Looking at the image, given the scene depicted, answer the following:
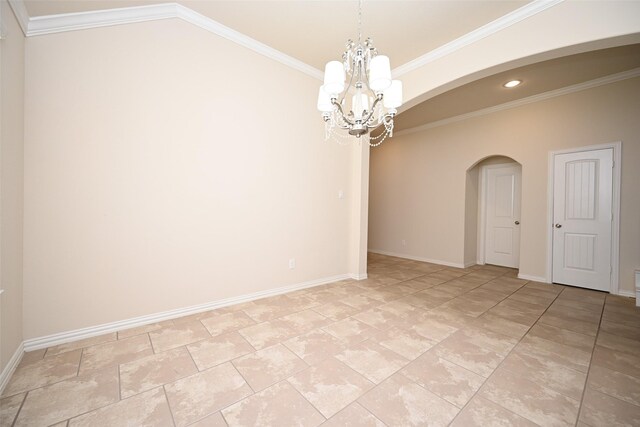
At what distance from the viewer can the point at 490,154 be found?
15.7 ft

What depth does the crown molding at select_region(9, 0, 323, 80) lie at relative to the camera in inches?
80.4

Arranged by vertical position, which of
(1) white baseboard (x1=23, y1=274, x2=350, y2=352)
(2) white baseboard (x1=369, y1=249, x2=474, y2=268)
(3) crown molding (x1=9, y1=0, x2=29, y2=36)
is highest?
(3) crown molding (x1=9, y1=0, x2=29, y2=36)

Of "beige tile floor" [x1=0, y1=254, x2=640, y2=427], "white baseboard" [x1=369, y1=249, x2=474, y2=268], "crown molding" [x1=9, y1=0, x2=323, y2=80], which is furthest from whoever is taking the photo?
"white baseboard" [x1=369, y1=249, x2=474, y2=268]

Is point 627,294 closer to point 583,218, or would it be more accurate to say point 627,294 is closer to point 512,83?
point 583,218

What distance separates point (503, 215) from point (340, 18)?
4950 mm

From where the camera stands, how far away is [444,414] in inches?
55.9

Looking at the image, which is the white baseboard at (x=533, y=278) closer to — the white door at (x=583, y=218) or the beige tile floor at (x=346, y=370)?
the white door at (x=583, y=218)

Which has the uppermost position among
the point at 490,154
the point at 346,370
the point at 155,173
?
the point at 490,154

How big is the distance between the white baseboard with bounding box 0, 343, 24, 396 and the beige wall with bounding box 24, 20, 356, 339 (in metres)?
0.14

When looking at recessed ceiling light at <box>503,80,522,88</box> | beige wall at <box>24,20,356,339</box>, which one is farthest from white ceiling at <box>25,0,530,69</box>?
recessed ceiling light at <box>503,80,522,88</box>

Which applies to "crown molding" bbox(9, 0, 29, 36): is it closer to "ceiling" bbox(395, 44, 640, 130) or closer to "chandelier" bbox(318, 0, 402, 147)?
"chandelier" bbox(318, 0, 402, 147)

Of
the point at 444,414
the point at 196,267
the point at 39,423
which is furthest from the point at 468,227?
the point at 39,423

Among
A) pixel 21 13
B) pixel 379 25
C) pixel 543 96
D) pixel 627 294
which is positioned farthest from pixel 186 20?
pixel 627 294

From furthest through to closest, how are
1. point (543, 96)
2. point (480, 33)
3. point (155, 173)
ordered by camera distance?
point (543, 96) < point (480, 33) < point (155, 173)
